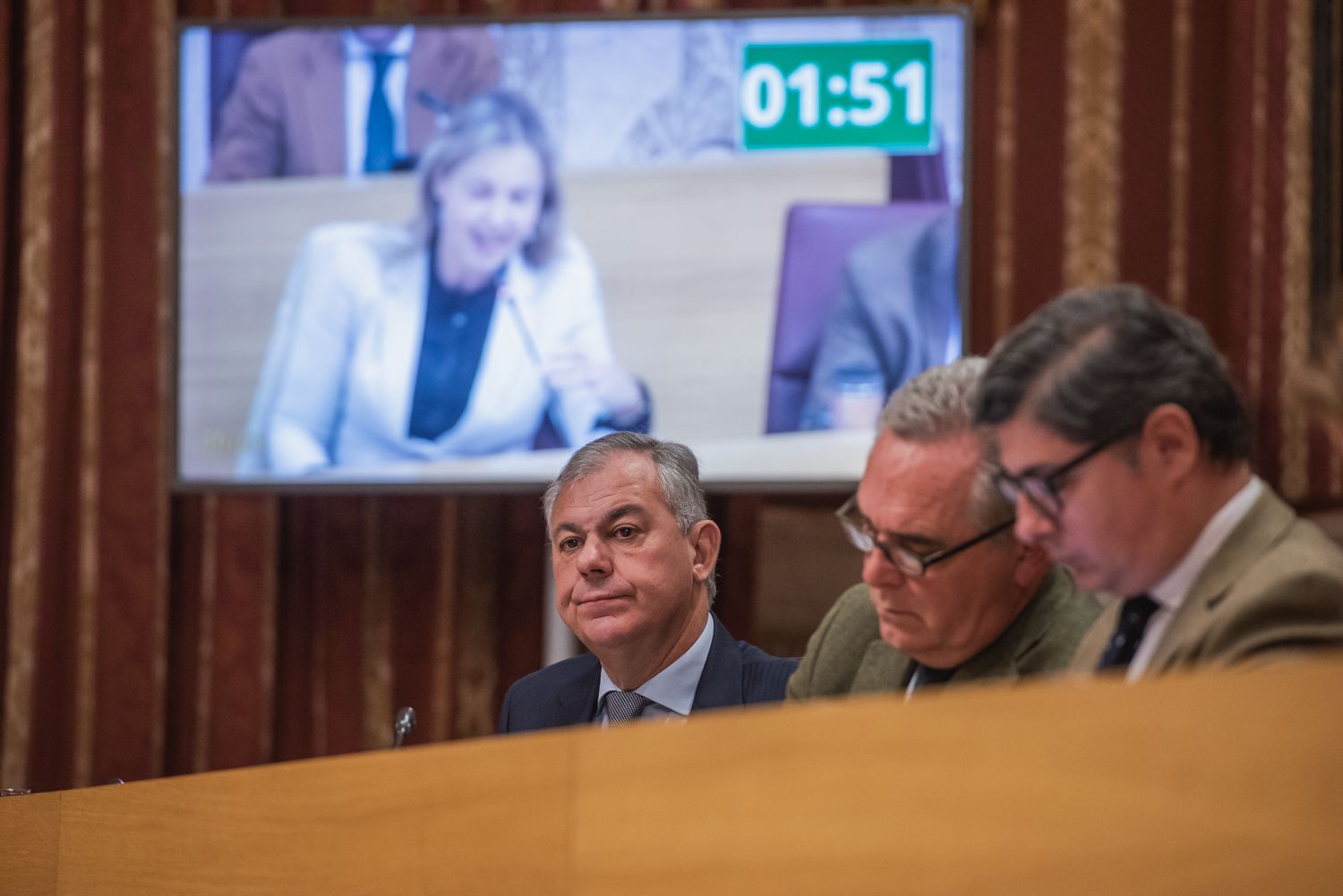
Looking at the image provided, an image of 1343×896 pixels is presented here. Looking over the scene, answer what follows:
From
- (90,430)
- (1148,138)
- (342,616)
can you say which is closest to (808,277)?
(1148,138)

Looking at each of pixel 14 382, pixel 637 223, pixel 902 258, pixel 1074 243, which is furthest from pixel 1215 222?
pixel 14 382

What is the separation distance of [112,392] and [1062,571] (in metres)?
3.33

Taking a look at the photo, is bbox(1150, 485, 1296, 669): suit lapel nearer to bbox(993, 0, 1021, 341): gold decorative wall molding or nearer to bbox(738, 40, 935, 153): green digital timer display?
bbox(738, 40, 935, 153): green digital timer display

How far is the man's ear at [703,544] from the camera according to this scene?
7.89 feet

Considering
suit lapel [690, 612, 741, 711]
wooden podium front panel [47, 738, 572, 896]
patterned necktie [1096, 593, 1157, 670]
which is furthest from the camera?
suit lapel [690, 612, 741, 711]

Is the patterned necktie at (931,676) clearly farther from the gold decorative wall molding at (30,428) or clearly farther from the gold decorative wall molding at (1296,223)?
the gold decorative wall molding at (30,428)

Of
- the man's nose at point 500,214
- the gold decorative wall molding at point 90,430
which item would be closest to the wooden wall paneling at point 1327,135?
the man's nose at point 500,214

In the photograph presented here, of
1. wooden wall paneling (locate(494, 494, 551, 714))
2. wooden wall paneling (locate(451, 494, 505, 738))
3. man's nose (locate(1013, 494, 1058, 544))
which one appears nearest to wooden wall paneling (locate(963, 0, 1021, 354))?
wooden wall paneling (locate(494, 494, 551, 714))

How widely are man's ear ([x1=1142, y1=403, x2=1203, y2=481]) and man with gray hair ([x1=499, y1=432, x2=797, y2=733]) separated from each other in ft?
3.30

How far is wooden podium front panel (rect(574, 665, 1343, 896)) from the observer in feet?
3.02

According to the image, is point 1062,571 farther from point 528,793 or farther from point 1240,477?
point 528,793

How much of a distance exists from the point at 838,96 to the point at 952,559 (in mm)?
2418

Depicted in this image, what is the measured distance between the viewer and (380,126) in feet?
13.6

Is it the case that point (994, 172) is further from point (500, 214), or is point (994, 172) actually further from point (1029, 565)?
point (1029, 565)
